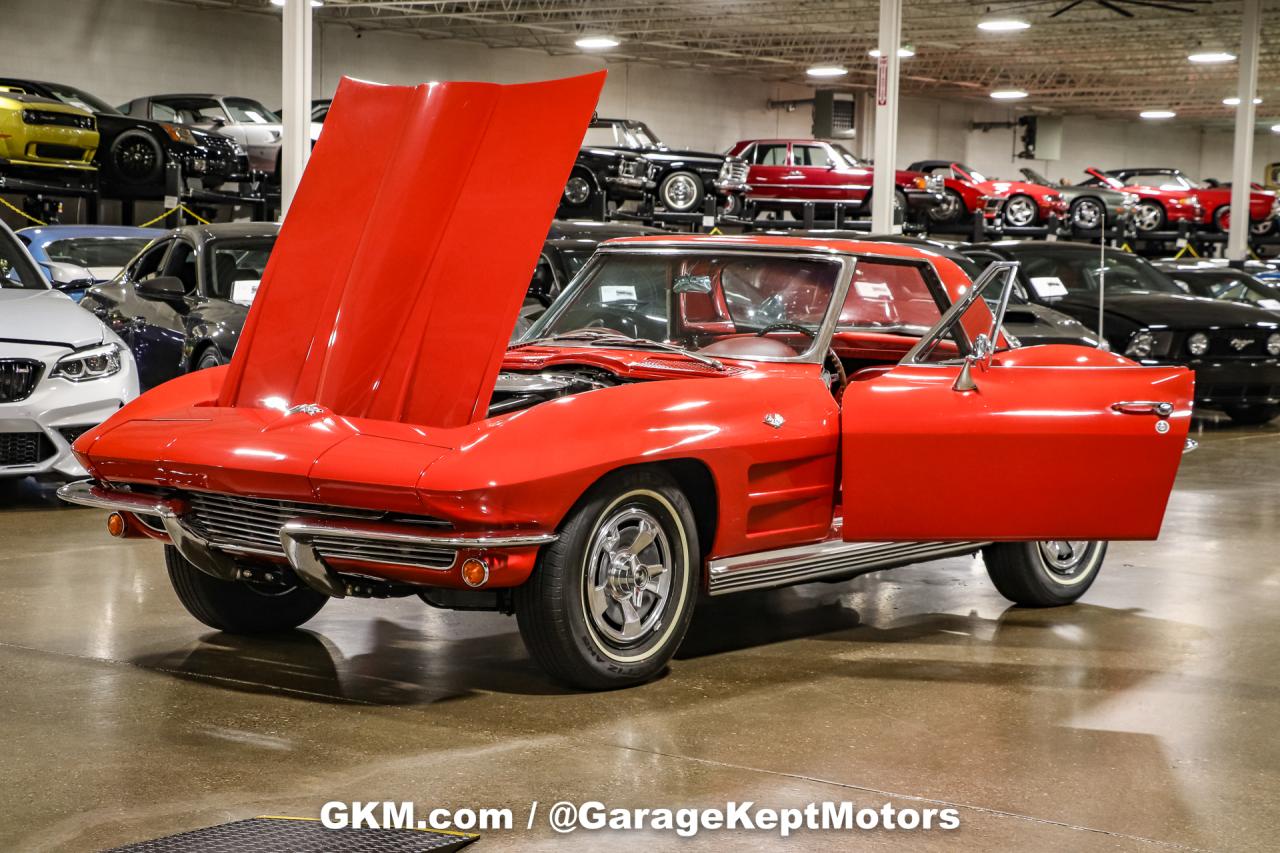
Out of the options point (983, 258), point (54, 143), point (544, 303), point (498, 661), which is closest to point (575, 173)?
point (54, 143)

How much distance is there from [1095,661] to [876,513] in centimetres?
102

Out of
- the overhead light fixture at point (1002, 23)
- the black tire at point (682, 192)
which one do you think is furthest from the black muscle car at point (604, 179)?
the overhead light fixture at point (1002, 23)

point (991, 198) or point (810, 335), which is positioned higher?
point (991, 198)

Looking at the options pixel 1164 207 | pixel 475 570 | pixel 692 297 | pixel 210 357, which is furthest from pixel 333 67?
pixel 475 570

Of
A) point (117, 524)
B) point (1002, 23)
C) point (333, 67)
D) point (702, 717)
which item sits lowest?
point (702, 717)

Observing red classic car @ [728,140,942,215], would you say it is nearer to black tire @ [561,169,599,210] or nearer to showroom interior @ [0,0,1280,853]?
black tire @ [561,169,599,210]

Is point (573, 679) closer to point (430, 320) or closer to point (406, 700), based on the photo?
point (406, 700)

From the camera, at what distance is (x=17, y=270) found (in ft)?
29.7

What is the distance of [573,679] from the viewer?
476 cm

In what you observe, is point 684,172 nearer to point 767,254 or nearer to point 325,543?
point 767,254

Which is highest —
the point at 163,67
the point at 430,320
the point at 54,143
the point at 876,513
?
the point at 163,67

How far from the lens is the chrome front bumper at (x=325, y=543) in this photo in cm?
445

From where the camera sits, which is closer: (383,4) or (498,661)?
(498,661)

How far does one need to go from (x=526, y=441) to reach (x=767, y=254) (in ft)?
5.99
